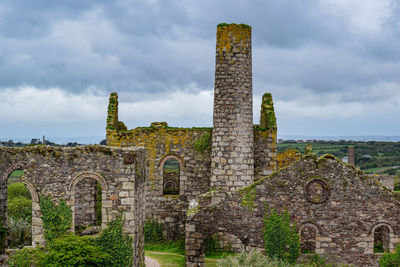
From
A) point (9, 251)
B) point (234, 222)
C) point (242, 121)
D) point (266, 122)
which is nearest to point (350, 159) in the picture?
point (266, 122)

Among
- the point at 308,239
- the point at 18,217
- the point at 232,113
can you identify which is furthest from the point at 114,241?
the point at 18,217

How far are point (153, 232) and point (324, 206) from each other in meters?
10.4

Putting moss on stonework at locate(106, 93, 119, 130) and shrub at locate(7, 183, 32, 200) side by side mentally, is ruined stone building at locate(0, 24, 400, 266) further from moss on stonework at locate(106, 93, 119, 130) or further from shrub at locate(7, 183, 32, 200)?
shrub at locate(7, 183, 32, 200)

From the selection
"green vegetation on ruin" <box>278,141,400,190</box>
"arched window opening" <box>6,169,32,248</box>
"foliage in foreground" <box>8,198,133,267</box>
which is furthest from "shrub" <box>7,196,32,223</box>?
"green vegetation on ruin" <box>278,141,400,190</box>

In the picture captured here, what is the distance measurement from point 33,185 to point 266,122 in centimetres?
1347

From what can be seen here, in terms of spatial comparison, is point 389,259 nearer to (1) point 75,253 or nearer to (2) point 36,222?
(1) point 75,253

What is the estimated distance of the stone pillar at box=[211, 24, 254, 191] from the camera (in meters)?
23.3

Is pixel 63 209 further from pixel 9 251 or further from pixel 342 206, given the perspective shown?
pixel 342 206

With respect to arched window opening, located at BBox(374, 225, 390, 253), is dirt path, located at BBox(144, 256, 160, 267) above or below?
below

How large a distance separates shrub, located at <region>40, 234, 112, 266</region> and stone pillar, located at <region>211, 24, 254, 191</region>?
7858 millimetres

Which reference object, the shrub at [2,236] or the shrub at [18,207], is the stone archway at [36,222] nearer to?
the shrub at [2,236]

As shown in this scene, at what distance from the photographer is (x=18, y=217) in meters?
35.2

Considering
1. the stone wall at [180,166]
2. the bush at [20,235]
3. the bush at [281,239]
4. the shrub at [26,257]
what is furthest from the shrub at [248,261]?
the bush at [20,235]

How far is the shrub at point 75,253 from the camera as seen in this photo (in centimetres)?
1634
